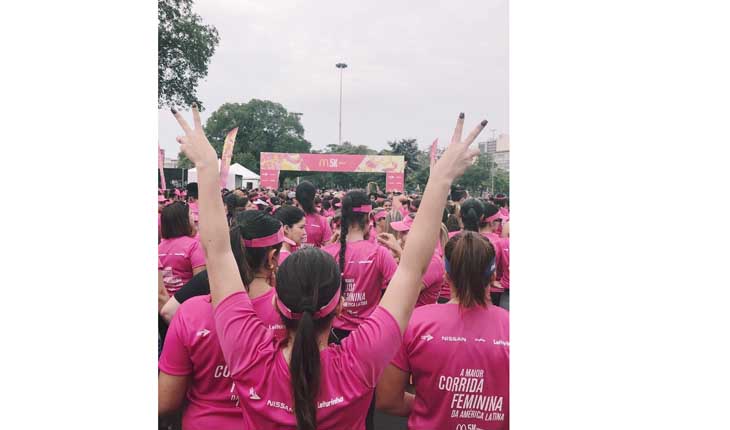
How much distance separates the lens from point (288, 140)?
11820 mm

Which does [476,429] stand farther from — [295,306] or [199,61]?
[199,61]

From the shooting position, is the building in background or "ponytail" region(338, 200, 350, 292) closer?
the building in background

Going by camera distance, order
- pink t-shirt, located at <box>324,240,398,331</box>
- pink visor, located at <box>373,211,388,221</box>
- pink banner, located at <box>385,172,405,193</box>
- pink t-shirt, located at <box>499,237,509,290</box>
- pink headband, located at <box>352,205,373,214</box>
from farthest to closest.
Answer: pink banner, located at <box>385,172,405,193</box> < pink visor, located at <box>373,211,388,221</box> < pink t-shirt, located at <box>499,237,509,290</box> < pink headband, located at <box>352,205,373,214</box> < pink t-shirt, located at <box>324,240,398,331</box>

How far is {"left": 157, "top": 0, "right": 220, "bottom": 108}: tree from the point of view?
2.31 meters

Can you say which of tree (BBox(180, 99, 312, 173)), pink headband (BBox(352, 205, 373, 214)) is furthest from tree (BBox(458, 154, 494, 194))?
tree (BBox(180, 99, 312, 173))

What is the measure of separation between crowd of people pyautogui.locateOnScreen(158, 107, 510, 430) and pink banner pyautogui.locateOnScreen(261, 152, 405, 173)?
1126 centimetres

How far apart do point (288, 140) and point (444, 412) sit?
1060cm

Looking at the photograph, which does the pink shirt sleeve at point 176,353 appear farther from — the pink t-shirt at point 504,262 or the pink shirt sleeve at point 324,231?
the pink shirt sleeve at point 324,231

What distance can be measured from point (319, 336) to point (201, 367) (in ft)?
2.01

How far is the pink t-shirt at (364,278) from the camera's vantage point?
10.8 feet

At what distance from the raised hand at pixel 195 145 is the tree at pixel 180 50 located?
0.74 meters

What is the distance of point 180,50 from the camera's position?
2566mm

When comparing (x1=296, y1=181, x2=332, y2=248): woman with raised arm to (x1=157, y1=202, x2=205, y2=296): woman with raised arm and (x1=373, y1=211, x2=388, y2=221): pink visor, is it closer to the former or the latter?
(x1=373, y1=211, x2=388, y2=221): pink visor

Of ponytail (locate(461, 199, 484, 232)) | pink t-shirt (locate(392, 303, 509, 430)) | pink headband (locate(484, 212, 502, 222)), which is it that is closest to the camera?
pink t-shirt (locate(392, 303, 509, 430))
